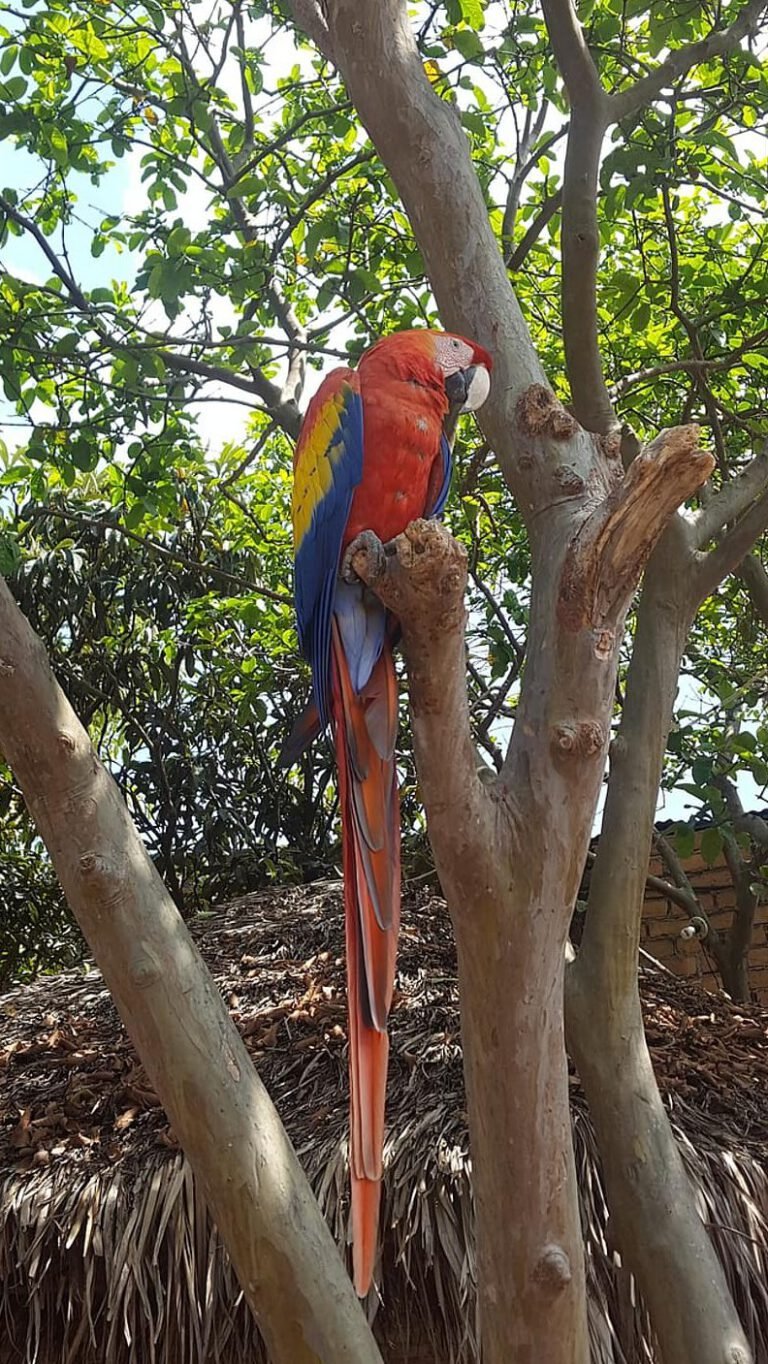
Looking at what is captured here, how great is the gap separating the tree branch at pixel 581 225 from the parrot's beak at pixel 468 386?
66cm

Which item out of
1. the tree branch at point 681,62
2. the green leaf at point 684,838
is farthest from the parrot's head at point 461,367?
the green leaf at point 684,838

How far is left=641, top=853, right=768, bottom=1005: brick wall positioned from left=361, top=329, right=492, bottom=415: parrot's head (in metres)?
2.66

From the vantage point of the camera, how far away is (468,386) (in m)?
1.67

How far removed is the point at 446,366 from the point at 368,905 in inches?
32.0

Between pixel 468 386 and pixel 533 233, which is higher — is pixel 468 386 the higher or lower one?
the lower one

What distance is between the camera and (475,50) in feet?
8.46

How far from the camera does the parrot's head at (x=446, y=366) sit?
166 centimetres

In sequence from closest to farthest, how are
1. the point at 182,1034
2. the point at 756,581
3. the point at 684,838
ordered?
Result: the point at 182,1034
the point at 684,838
the point at 756,581

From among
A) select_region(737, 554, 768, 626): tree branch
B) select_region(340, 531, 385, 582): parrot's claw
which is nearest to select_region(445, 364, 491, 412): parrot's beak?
select_region(340, 531, 385, 582): parrot's claw

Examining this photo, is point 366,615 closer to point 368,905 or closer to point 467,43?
point 368,905

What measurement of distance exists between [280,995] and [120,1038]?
1.46 feet

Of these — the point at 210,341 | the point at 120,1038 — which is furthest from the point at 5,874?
the point at 210,341

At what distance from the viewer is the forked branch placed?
1.20 m

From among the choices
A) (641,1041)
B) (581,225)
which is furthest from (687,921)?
(581,225)
